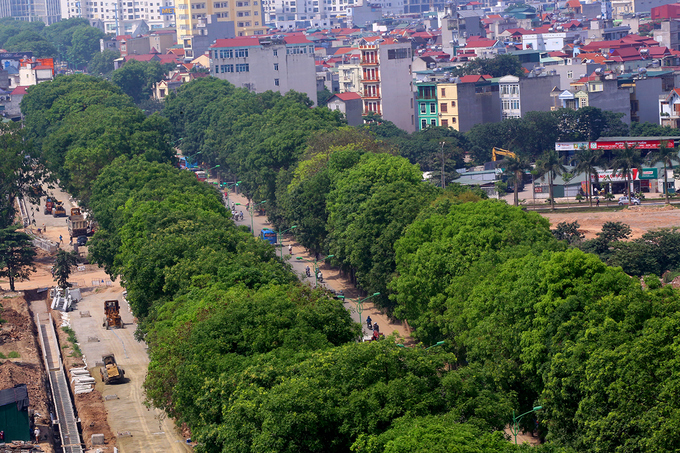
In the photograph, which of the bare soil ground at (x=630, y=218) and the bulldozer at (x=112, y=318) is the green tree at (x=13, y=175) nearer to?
the bulldozer at (x=112, y=318)

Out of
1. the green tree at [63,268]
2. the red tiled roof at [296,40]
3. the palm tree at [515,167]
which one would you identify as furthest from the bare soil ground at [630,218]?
the red tiled roof at [296,40]

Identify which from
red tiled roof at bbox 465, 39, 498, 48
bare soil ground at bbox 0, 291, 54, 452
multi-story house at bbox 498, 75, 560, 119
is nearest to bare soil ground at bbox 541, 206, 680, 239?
multi-story house at bbox 498, 75, 560, 119

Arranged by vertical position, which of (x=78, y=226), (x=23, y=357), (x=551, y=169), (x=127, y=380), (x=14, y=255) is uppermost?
(x=551, y=169)

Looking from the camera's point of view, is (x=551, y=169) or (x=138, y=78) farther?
(x=138, y=78)

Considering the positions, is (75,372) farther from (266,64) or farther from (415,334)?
(266,64)

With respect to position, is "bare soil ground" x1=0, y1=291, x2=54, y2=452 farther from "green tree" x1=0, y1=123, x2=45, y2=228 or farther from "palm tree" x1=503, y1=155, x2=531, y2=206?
"palm tree" x1=503, y1=155, x2=531, y2=206

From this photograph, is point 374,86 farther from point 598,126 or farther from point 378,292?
point 378,292

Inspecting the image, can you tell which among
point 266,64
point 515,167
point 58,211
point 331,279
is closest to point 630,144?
point 515,167
